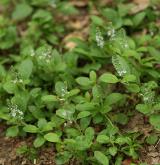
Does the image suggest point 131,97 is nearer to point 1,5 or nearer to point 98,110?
point 98,110

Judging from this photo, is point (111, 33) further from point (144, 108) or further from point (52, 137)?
point (52, 137)

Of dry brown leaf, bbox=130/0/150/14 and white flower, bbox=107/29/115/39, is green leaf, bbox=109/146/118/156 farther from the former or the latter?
dry brown leaf, bbox=130/0/150/14

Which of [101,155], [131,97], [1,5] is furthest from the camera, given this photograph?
[1,5]

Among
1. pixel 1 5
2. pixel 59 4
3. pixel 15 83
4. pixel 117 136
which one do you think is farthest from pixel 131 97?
pixel 1 5

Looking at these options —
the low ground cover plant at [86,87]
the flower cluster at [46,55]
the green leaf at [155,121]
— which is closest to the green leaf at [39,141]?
the low ground cover plant at [86,87]

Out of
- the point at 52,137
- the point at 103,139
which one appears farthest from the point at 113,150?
the point at 52,137

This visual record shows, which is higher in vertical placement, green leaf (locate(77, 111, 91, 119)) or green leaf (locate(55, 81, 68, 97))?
green leaf (locate(55, 81, 68, 97))

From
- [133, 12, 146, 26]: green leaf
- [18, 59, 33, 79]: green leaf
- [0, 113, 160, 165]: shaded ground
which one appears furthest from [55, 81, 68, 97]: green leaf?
[133, 12, 146, 26]: green leaf
